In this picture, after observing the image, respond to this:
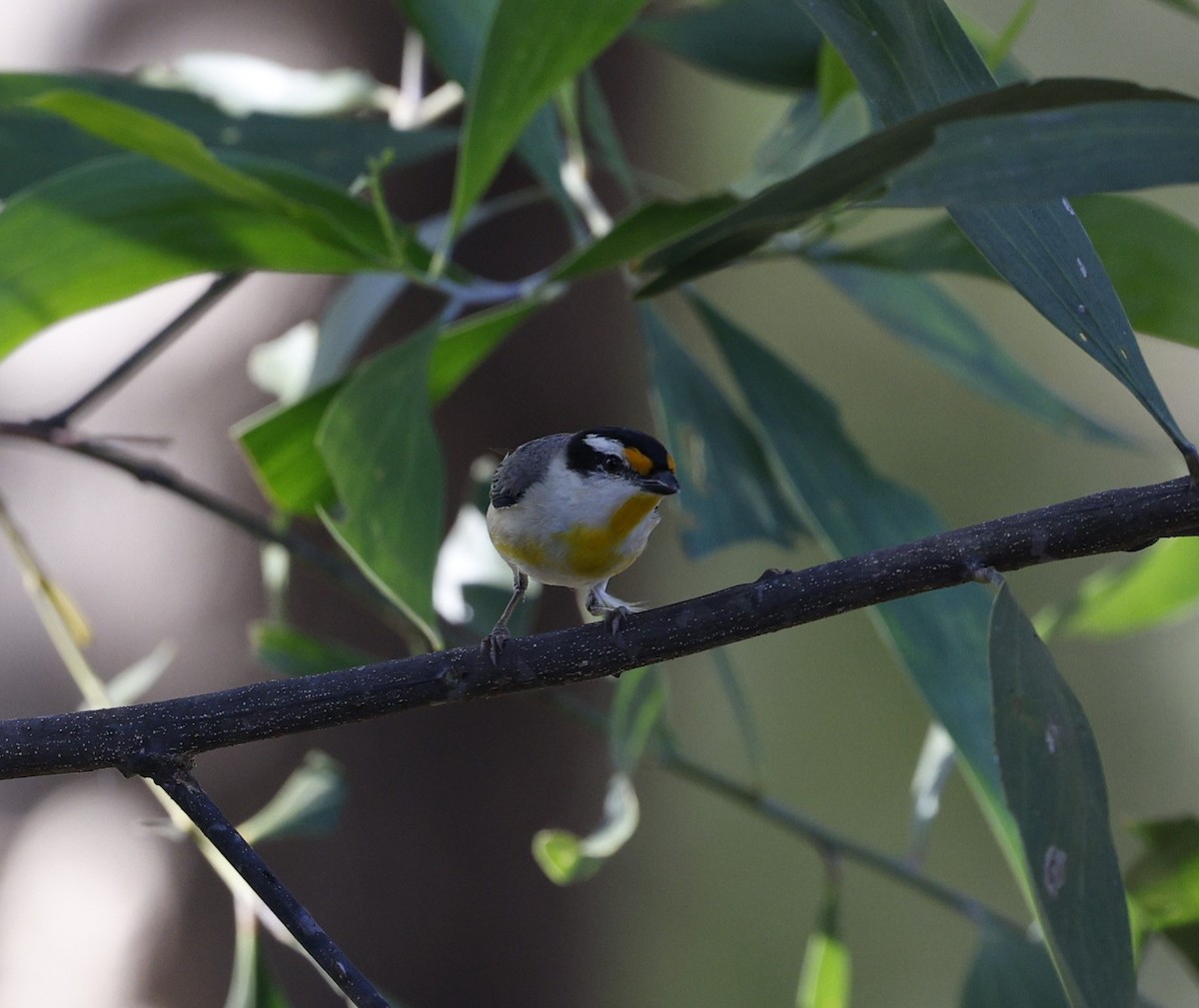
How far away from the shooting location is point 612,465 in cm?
90

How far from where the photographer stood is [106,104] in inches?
25.2

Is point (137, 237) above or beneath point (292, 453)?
above

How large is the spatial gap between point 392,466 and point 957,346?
2.15 ft

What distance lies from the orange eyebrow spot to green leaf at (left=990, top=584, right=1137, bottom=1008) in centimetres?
39

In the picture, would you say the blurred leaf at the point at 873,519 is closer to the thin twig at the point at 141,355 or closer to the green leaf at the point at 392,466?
the green leaf at the point at 392,466

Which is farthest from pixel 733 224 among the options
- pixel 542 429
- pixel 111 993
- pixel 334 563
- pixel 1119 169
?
pixel 111 993

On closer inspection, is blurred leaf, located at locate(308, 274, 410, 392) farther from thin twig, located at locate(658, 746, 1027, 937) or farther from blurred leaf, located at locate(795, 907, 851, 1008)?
blurred leaf, located at locate(795, 907, 851, 1008)

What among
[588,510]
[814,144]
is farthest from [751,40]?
[588,510]

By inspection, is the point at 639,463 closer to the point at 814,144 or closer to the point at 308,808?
the point at 814,144

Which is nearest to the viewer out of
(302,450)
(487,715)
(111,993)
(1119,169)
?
(1119,169)

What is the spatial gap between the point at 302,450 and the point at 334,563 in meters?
0.20

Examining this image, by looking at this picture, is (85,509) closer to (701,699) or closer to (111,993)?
(111,993)

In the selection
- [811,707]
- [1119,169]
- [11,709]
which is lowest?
[811,707]

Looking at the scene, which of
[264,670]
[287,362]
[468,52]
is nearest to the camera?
[468,52]
